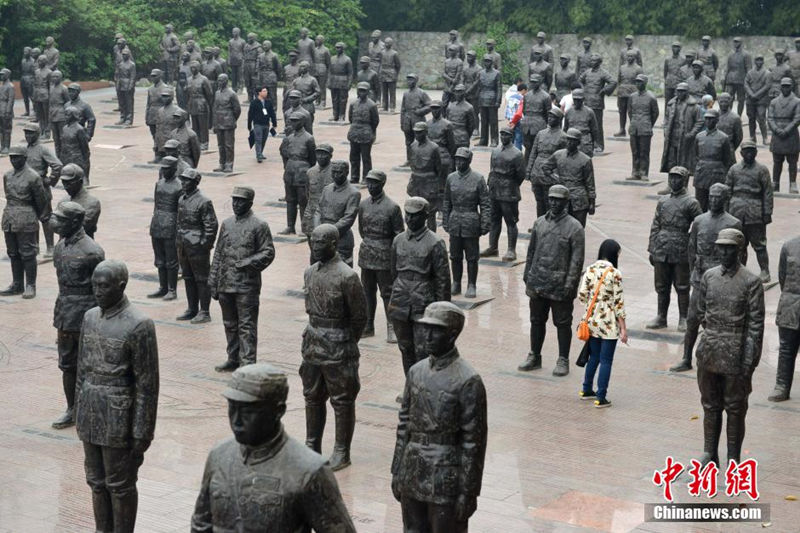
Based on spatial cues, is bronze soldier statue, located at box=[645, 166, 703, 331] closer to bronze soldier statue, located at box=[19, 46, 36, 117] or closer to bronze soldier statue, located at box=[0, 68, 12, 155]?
bronze soldier statue, located at box=[0, 68, 12, 155]

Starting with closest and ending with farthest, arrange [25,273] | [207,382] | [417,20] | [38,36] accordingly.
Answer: [207,382] < [25,273] < [38,36] < [417,20]

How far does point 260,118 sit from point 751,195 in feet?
43.2

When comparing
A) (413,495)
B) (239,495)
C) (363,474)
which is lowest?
(363,474)

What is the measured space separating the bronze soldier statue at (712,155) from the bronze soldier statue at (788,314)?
7.52 m

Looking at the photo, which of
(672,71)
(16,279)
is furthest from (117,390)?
(672,71)

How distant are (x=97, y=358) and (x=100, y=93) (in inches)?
1308

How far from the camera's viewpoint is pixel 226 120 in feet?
93.1

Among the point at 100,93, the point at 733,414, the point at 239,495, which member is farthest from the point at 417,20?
the point at 239,495

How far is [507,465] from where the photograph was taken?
1233cm

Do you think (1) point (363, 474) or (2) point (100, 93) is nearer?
(1) point (363, 474)

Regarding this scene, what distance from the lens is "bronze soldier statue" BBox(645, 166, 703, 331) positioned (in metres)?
16.5

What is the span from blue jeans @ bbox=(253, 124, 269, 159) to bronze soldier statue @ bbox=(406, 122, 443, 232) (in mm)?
9085

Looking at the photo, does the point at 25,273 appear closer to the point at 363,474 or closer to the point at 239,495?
the point at 363,474

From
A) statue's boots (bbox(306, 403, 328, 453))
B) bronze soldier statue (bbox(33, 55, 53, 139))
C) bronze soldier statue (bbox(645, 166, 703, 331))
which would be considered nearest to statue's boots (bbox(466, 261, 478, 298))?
bronze soldier statue (bbox(645, 166, 703, 331))
